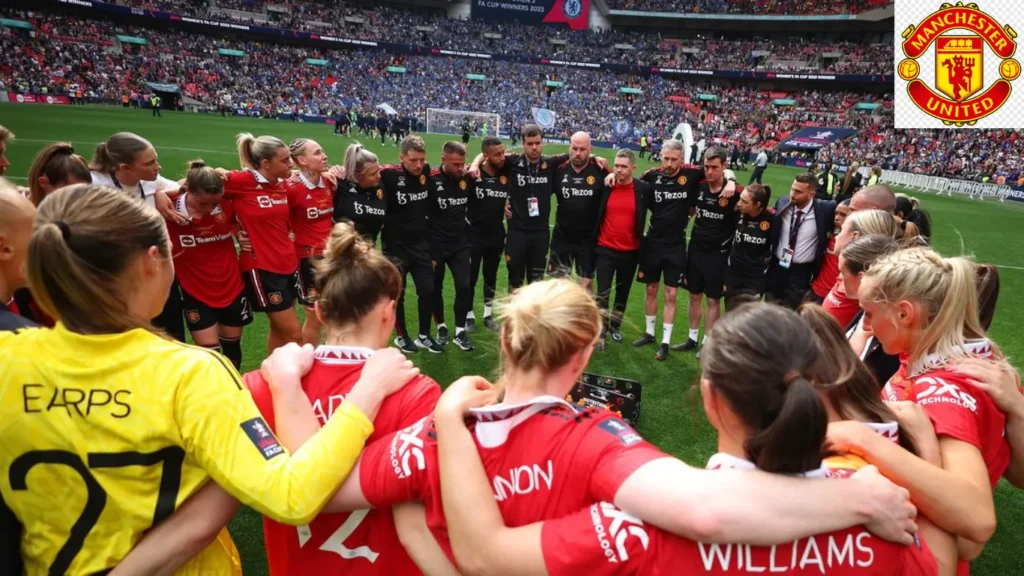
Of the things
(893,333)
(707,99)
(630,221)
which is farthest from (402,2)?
(893,333)

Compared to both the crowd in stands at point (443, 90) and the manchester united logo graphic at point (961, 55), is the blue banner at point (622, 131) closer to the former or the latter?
the crowd in stands at point (443, 90)

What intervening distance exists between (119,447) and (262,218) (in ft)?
13.9

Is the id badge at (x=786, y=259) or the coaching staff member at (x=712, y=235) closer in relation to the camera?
the id badge at (x=786, y=259)

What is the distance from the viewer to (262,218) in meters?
5.25

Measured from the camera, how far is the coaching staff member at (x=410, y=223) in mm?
6508

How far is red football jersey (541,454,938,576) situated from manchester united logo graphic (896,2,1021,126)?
841 inches

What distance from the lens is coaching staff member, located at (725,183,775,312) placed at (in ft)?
20.8

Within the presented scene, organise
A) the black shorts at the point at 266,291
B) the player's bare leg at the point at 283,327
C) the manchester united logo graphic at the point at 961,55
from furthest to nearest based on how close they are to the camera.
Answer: the manchester united logo graphic at the point at 961,55, the player's bare leg at the point at 283,327, the black shorts at the point at 266,291

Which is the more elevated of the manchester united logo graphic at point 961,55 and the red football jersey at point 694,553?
the manchester united logo graphic at point 961,55

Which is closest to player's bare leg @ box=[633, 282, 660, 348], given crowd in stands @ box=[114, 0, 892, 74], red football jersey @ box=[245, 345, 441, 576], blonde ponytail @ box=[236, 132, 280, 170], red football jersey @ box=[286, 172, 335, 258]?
red football jersey @ box=[286, 172, 335, 258]

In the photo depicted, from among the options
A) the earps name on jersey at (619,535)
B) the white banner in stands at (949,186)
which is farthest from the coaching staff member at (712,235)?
the white banner in stands at (949,186)

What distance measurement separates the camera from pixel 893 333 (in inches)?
89.4

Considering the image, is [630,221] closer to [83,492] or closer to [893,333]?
[893,333]

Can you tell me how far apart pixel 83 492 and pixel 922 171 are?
40673mm
